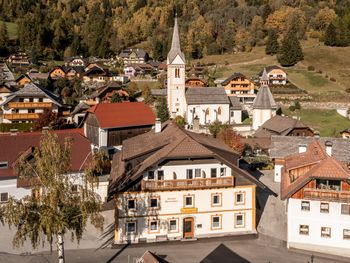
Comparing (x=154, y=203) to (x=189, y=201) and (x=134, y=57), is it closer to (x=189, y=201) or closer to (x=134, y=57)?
(x=189, y=201)

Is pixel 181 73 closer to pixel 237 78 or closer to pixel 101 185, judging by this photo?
pixel 237 78

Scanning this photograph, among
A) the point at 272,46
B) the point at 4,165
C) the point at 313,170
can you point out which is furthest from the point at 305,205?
the point at 272,46

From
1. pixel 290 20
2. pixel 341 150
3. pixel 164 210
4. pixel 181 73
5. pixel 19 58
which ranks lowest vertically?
pixel 164 210

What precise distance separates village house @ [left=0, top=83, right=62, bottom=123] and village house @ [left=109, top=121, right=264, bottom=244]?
35.2 m

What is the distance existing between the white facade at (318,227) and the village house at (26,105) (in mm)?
41930

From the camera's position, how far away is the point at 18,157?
103ft

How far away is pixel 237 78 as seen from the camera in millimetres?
78375

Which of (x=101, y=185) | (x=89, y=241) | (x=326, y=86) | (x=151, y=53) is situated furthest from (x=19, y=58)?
(x=89, y=241)

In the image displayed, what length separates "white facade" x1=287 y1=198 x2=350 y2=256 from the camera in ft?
83.3

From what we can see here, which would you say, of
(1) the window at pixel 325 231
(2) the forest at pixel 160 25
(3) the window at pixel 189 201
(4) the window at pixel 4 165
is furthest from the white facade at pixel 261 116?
(2) the forest at pixel 160 25

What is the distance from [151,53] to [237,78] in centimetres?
5895

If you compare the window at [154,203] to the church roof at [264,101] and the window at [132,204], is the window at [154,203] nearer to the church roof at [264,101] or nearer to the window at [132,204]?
the window at [132,204]

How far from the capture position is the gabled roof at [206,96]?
66.3 m

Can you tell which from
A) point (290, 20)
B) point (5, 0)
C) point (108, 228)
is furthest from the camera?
point (5, 0)
